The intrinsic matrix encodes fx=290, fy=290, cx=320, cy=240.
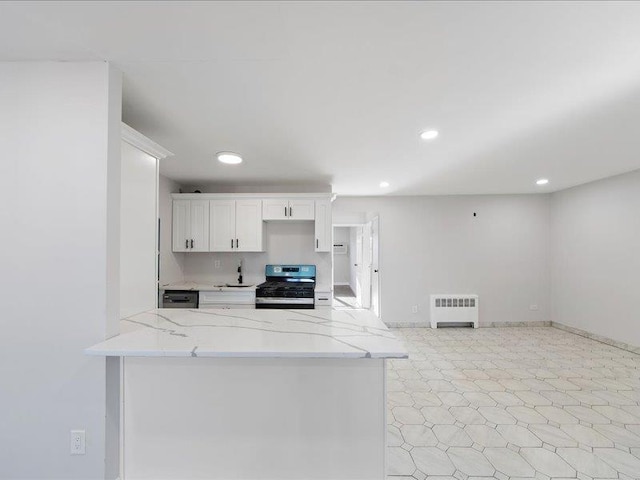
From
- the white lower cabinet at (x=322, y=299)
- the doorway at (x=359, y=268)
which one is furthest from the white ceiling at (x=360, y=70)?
the doorway at (x=359, y=268)

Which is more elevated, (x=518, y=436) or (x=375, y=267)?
(x=375, y=267)

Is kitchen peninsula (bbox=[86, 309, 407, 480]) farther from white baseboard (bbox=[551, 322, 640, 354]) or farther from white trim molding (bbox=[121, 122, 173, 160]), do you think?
white baseboard (bbox=[551, 322, 640, 354])

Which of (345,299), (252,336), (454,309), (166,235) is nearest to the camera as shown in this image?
(252,336)

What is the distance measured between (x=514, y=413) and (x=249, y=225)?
367 centimetres

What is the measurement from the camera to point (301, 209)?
4.27 m

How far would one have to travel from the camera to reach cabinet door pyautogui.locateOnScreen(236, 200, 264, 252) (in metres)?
4.27

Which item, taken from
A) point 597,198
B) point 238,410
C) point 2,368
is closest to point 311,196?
point 238,410

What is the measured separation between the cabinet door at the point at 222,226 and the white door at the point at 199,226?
6 cm

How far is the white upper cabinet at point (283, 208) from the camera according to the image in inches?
168

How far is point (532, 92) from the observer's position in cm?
185

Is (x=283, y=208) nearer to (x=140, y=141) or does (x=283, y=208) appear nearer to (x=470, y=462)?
(x=140, y=141)

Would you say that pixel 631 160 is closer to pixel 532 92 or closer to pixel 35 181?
pixel 532 92

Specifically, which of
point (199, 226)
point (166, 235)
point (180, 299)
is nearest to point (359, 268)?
point (199, 226)

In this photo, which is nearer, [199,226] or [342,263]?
[199,226]
